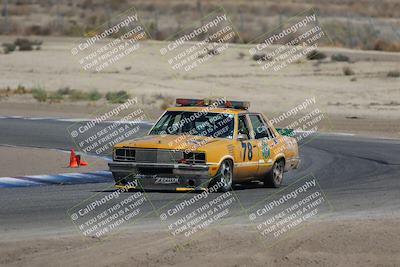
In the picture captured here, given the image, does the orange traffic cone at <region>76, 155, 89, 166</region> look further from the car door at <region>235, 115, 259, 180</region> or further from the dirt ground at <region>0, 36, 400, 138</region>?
the dirt ground at <region>0, 36, 400, 138</region>

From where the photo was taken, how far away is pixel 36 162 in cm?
1964

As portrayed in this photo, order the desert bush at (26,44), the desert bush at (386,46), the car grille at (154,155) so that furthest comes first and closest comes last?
1. the desert bush at (386,46)
2. the desert bush at (26,44)
3. the car grille at (154,155)

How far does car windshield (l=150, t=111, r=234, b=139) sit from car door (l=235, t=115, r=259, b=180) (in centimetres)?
24

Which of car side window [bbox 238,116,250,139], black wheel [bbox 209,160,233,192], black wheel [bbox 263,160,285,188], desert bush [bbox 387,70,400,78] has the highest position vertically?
car side window [bbox 238,116,250,139]

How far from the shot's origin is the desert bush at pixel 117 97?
36781 millimetres

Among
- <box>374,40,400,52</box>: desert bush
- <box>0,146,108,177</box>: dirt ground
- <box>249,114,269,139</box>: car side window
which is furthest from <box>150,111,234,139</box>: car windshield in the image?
<box>374,40,400,52</box>: desert bush

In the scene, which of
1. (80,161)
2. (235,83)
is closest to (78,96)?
(235,83)

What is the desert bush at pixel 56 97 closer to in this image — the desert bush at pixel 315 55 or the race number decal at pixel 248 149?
the desert bush at pixel 315 55

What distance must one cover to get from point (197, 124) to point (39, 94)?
2241 centimetres

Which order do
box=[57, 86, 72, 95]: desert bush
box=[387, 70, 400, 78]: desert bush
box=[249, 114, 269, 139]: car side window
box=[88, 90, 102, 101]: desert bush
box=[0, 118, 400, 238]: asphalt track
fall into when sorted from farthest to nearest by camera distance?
box=[387, 70, 400, 78]: desert bush → box=[57, 86, 72, 95]: desert bush → box=[88, 90, 102, 101]: desert bush → box=[249, 114, 269, 139]: car side window → box=[0, 118, 400, 238]: asphalt track

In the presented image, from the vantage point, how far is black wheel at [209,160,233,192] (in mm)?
15633

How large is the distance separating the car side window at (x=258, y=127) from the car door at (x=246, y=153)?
189 mm

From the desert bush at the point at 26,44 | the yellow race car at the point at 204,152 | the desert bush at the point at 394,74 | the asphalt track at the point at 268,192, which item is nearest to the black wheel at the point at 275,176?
the yellow race car at the point at 204,152

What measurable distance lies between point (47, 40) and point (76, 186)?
40.5 metres
